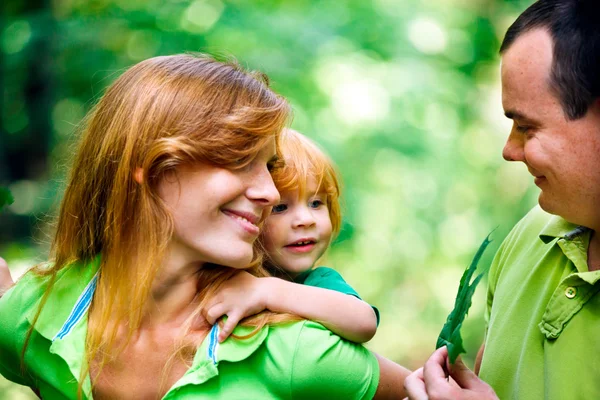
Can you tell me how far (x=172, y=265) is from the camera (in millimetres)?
1807

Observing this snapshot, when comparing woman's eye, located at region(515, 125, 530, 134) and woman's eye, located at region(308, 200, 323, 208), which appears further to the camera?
woman's eye, located at region(308, 200, 323, 208)

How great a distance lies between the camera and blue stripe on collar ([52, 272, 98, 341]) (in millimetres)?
1784

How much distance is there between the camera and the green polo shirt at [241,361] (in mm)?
1663

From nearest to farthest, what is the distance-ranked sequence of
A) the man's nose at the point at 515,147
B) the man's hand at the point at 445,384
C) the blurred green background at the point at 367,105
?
the man's hand at the point at 445,384 → the man's nose at the point at 515,147 → the blurred green background at the point at 367,105

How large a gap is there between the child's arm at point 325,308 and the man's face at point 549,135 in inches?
20.4

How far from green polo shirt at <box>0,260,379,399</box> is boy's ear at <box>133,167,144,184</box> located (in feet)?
1.01

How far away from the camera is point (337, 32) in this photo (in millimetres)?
5859

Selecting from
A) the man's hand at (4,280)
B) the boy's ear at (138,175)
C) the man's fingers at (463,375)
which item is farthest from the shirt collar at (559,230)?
the man's hand at (4,280)

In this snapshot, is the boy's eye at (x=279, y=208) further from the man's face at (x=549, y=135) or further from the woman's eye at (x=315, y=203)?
the man's face at (x=549, y=135)

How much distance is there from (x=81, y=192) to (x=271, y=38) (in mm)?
3668

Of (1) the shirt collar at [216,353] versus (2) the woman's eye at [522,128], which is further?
(2) the woman's eye at [522,128]

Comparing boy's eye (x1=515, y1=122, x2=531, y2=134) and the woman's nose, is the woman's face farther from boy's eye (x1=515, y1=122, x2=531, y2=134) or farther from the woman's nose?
boy's eye (x1=515, y1=122, x2=531, y2=134)

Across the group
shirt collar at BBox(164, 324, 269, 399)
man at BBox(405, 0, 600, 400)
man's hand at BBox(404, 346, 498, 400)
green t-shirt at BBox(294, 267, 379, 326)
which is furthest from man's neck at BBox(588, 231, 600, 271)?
shirt collar at BBox(164, 324, 269, 399)

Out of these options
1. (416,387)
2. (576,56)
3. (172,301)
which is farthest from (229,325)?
(576,56)
